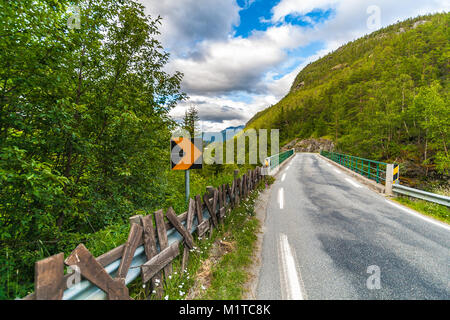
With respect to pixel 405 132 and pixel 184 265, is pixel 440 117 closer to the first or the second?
pixel 405 132

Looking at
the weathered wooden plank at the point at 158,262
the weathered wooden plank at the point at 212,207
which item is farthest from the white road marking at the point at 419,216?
the weathered wooden plank at the point at 158,262

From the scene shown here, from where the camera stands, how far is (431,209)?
217 inches

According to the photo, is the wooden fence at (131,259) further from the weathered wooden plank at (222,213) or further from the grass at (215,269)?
the weathered wooden plank at (222,213)

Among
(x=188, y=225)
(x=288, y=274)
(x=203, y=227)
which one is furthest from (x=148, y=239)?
(x=288, y=274)

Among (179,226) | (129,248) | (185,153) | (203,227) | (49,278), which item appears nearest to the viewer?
(49,278)

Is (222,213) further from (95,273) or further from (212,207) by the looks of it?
(95,273)

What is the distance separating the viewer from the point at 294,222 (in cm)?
495

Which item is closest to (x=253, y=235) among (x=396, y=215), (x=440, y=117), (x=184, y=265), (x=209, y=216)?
(x=209, y=216)

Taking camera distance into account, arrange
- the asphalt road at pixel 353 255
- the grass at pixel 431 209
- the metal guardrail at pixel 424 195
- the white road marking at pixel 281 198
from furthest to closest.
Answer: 1. the white road marking at pixel 281 198
2. the metal guardrail at pixel 424 195
3. the grass at pixel 431 209
4. the asphalt road at pixel 353 255

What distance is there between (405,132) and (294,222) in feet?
97.5

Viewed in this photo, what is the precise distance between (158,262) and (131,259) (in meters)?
0.43

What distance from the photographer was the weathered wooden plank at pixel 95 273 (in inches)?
57.6

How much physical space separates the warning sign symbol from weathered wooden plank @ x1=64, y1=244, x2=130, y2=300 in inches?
94.2

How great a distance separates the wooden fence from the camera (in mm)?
1256
